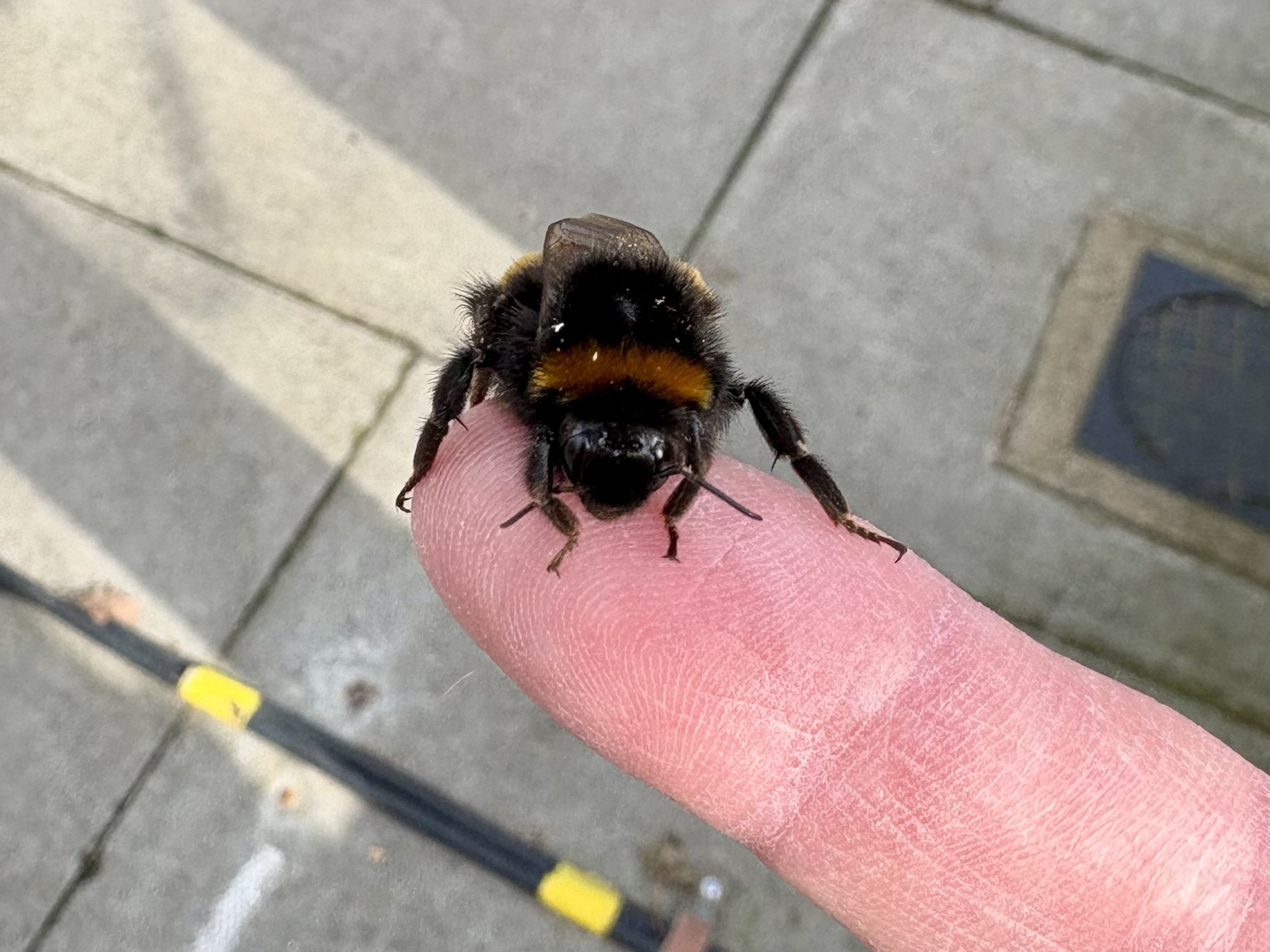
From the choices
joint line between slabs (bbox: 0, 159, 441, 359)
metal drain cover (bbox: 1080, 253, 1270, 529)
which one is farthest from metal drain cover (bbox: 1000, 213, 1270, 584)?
joint line between slabs (bbox: 0, 159, 441, 359)

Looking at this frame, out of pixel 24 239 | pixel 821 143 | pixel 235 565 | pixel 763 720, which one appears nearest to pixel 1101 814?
pixel 763 720

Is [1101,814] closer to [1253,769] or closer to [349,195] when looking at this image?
[1253,769]

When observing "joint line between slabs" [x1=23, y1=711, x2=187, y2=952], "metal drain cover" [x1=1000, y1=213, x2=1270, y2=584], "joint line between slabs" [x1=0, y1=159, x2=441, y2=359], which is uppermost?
"metal drain cover" [x1=1000, y1=213, x2=1270, y2=584]

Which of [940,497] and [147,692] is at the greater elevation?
[940,497]

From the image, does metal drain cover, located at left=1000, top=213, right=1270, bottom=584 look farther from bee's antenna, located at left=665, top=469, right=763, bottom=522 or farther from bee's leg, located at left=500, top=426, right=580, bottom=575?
bee's leg, located at left=500, top=426, right=580, bottom=575

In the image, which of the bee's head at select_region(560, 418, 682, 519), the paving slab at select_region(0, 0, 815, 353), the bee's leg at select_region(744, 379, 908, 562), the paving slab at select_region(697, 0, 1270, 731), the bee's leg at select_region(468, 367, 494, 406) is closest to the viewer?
the bee's head at select_region(560, 418, 682, 519)

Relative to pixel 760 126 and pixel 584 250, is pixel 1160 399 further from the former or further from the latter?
pixel 584 250
